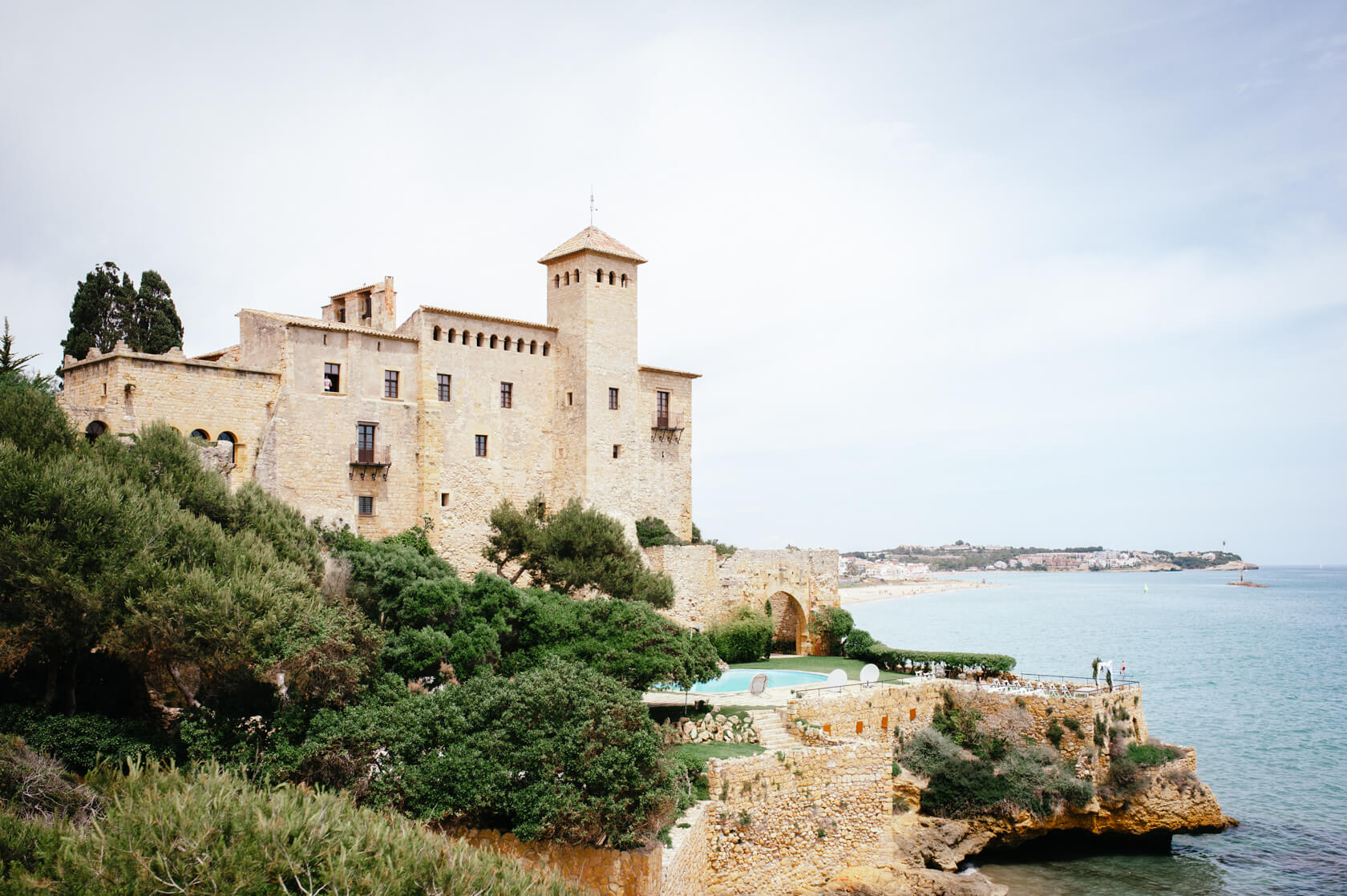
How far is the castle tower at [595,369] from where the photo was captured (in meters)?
33.5

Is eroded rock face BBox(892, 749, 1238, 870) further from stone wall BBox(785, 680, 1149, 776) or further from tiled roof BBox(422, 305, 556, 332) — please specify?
tiled roof BBox(422, 305, 556, 332)

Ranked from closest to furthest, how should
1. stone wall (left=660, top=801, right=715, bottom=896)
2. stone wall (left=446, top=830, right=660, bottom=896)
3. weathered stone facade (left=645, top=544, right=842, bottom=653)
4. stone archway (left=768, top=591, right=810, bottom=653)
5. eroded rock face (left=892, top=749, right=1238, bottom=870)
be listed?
1. stone wall (left=446, top=830, right=660, bottom=896)
2. stone wall (left=660, top=801, right=715, bottom=896)
3. eroded rock face (left=892, top=749, right=1238, bottom=870)
4. weathered stone facade (left=645, top=544, right=842, bottom=653)
5. stone archway (left=768, top=591, right=810, bottom=653)

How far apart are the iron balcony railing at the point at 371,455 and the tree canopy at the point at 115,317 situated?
10030mm

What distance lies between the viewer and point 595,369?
3369 centimetres

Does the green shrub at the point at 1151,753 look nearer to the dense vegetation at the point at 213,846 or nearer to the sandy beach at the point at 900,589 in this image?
the dense vegetation at the point at 213,846

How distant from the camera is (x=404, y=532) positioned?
30016 mm

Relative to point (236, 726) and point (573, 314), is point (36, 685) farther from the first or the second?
point (573, 314)

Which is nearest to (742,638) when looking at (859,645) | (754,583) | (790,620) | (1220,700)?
(754,583)

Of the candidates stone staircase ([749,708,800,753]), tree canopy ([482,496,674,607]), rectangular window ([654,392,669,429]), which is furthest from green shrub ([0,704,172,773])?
rectangular window ([654,392,669,429])

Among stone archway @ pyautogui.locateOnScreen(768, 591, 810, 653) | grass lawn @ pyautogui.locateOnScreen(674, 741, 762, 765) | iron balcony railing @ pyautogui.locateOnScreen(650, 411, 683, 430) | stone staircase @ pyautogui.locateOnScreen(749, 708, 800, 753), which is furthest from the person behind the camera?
iron balcony railing @ pyautogui.locateOnScreen(650, 411, 683, 430)

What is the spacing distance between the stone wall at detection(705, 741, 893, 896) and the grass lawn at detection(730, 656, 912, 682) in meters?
7.70

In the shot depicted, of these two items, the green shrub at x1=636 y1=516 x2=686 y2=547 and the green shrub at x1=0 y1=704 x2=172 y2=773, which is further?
the green shrub at x1=636 y1=516 x2=686 y2=547

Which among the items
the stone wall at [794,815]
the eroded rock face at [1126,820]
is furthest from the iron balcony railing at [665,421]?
the stone wall at [794,815]

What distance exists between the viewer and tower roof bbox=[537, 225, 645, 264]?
33.7 m
